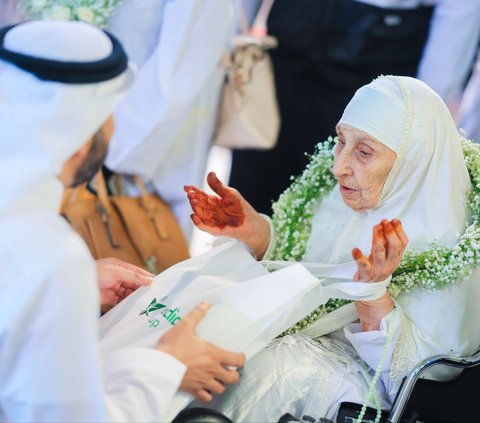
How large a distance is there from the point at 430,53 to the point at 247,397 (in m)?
2.31

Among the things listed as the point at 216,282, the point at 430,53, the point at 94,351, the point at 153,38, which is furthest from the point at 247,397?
the point at 430,53

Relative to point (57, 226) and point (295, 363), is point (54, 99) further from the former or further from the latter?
point (295, 363)

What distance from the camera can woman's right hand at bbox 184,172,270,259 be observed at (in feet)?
8.82

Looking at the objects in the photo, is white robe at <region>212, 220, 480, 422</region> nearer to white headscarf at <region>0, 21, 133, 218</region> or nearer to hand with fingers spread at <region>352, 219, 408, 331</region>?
hand with fingers spread at <region>352, 219, 408, 331</region>

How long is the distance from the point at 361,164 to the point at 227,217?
48cm

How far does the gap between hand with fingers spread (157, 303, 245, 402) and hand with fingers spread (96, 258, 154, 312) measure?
0.42 meters

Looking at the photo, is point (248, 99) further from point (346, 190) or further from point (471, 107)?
point (346, 190)

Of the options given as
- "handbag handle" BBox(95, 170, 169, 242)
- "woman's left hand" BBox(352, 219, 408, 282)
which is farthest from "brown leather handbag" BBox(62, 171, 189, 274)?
"woman's left hand" BBox(352, 219, 408, 282)

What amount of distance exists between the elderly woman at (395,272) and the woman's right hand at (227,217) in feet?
0.28

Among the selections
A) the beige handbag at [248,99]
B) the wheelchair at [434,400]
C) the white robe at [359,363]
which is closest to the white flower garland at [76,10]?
the beige handbag at [248,99]

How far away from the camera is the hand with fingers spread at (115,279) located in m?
2.64

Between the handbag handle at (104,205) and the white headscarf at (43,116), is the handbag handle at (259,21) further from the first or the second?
the white headscarf at (43,116)

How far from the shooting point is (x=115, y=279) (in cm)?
266

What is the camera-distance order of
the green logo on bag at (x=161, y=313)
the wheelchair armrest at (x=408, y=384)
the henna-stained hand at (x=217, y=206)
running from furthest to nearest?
the henna-stained hand at (x=217, y=206), the green logo on bag at (x=161, y=313), the wheelchair armrest at (x=408, y=384)
